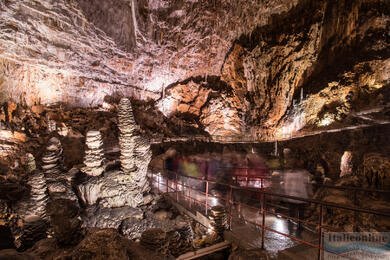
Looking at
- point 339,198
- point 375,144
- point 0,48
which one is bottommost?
point 339,198

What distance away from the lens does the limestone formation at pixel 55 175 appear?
5.48 meters

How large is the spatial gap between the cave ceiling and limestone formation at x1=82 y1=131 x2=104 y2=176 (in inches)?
263

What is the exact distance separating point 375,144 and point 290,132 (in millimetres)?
5960

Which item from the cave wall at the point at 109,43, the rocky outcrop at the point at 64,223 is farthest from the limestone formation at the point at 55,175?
the cave wall at the point at 109,43

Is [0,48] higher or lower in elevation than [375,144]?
higher

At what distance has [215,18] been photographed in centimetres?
1302

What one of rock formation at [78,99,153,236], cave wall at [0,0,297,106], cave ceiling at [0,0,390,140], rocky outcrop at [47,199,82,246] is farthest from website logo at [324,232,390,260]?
cave wall at [0,0,297,106]

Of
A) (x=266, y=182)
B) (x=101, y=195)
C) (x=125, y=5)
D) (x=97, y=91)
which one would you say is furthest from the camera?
(x=97, y=91)

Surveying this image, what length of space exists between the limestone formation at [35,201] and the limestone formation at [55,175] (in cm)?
26

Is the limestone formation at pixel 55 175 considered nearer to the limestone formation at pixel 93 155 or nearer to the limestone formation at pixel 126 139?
the limestone formation at pixel 93 155

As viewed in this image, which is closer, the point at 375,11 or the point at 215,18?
the point at 375,11

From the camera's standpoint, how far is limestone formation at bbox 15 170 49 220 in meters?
4.91

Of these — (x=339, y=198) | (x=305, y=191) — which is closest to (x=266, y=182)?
(x=339, y=198)

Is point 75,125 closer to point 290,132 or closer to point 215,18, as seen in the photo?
point 215,18
